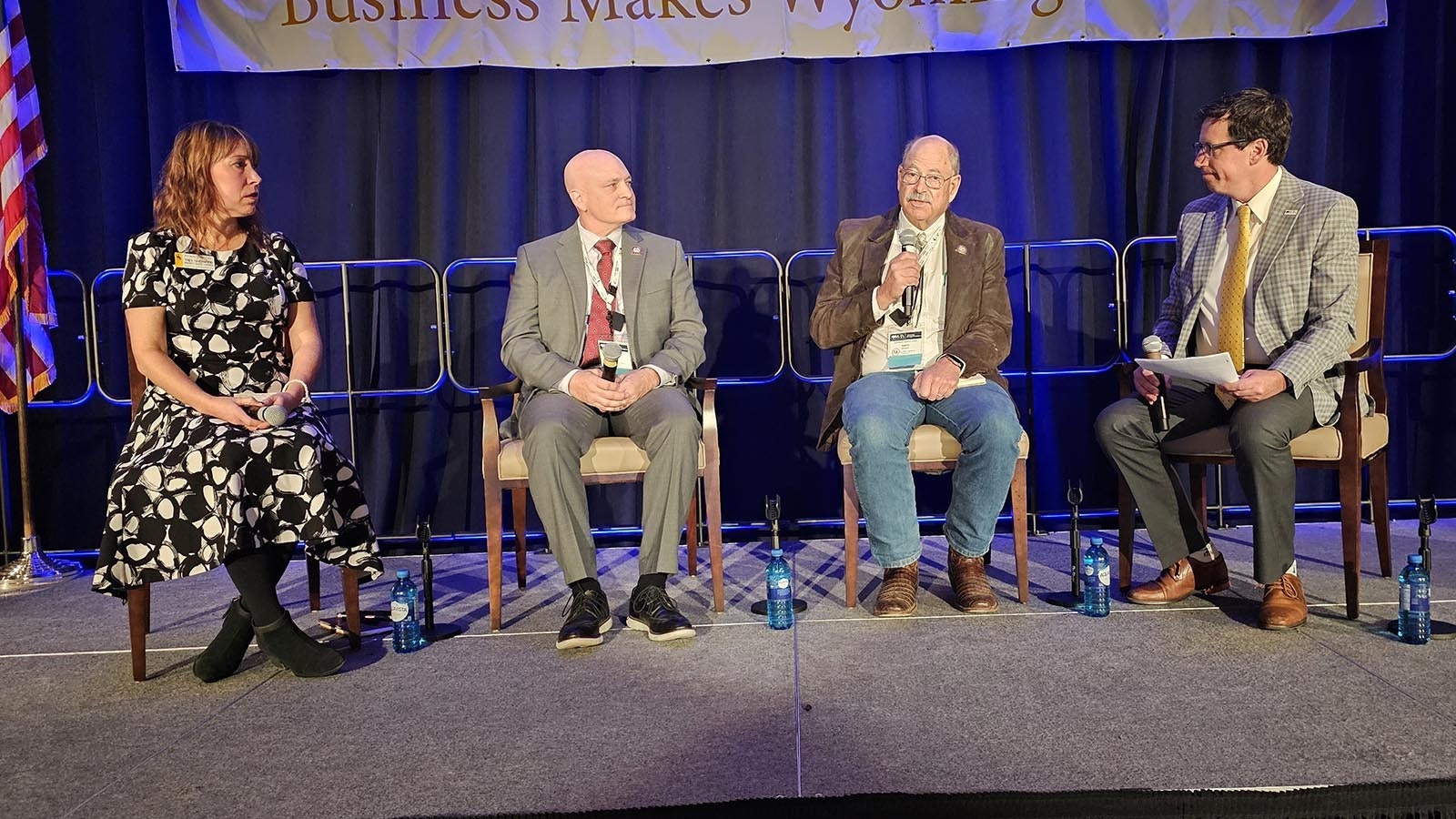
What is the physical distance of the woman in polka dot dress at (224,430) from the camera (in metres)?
2.55

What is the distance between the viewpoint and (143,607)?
8.67 ft

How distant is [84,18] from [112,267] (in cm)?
101

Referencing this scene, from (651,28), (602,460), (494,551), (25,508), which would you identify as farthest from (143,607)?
(651,28)

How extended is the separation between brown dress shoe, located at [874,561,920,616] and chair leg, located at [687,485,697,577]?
0.59 meters

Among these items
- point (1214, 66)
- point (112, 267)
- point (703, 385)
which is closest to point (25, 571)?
point (112, 267)

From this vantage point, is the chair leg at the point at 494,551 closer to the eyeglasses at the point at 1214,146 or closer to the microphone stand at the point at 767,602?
the microphone stand at the point at 767,602

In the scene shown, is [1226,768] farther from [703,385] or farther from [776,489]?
[776,489]

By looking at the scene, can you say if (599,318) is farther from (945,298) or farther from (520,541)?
(945,298)

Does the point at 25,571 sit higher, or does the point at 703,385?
the point at 703,385

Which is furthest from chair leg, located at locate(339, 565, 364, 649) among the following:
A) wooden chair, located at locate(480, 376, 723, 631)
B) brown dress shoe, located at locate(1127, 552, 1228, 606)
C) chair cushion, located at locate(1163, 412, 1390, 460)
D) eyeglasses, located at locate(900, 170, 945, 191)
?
chair cushion, located at locate(1163, 412, 1390, 460)

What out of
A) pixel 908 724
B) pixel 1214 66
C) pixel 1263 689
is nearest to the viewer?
pixel 908 724

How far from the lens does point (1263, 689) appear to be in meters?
2.27

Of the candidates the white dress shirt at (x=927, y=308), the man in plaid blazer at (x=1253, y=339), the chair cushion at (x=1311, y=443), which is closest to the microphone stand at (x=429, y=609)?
the white dress shirt at (x=927, y=308)

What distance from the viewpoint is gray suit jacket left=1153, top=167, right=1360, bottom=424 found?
2826 millimetres
